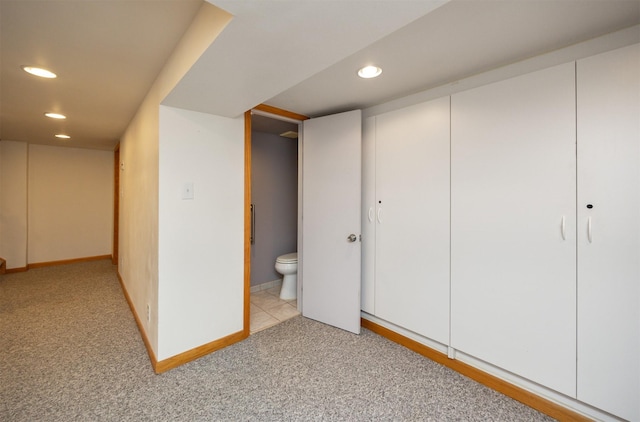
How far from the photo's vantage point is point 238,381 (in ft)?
6.14

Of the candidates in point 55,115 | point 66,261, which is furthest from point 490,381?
point 66,261

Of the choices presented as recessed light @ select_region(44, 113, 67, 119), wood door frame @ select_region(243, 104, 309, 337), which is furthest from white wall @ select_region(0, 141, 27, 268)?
wood door frame @ select_region(243, 104, 309, 337)

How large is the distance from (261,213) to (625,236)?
3.36m

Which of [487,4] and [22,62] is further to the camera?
[22,62]

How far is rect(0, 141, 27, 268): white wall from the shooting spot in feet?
14.0

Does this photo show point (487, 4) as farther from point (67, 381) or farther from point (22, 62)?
point (67, 381)

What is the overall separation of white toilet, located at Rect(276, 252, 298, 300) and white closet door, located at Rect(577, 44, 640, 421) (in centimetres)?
255

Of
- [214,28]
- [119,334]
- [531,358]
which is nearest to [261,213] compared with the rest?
[119,334]

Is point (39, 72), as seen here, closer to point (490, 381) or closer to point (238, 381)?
point (238, 381)

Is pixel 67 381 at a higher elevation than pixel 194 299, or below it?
below

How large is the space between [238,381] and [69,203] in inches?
204

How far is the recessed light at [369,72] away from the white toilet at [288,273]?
2213mm

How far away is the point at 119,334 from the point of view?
8.04 feet

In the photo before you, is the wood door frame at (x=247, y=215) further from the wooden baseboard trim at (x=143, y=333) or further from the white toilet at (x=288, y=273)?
the white toilet at (x=288, y=273)
